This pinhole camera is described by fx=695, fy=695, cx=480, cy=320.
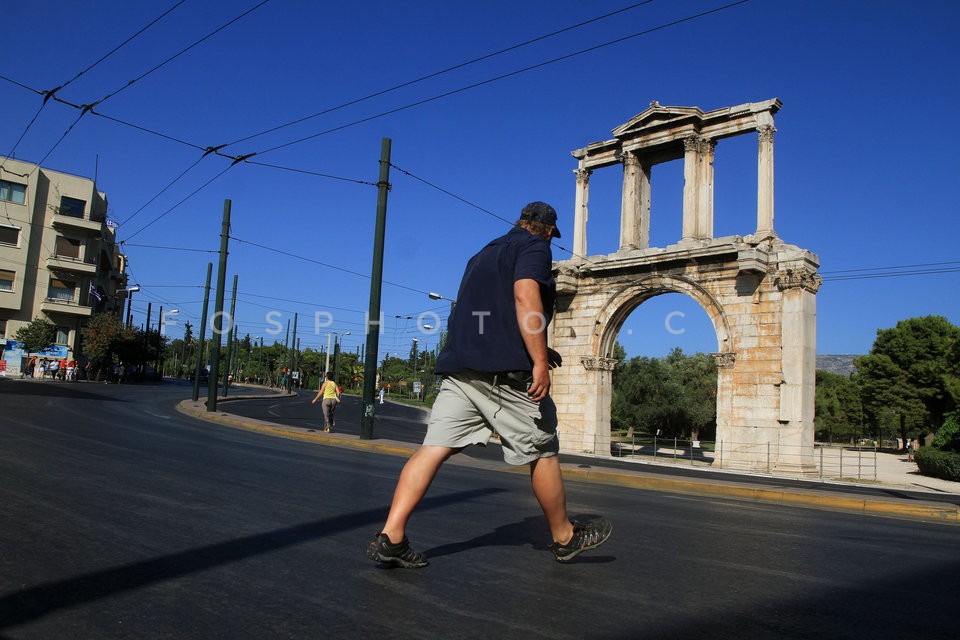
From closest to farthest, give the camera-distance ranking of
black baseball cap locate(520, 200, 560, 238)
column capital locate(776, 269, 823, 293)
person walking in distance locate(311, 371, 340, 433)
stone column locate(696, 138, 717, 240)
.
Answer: black baseball cap locate(520, 200, 560, 238)
person walking in distance locate(311, 371, 340, 433)
column capital locate(776, 269, 823, 293)
stone column locate(696, 138, 717, 240)

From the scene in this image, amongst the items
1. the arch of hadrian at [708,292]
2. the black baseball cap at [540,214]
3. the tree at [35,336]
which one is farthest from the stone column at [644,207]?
the tree at [35,336]

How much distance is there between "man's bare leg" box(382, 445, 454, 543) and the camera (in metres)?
3.32

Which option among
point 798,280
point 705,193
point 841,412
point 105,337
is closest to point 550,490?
point 798,280

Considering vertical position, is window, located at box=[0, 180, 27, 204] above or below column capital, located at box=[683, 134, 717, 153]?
above

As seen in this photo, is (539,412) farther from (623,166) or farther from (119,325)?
(119,325)

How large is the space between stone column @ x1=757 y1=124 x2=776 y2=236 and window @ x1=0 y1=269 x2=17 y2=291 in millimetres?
49587

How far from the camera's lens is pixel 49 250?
51.4 meters

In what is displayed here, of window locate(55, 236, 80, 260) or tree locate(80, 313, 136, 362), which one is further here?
window locate(55, 236, 80, 260)

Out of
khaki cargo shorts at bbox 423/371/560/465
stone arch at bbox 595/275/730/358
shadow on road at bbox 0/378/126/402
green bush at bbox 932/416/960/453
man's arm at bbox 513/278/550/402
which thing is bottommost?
shadow on road at bbox 0/378/126/402

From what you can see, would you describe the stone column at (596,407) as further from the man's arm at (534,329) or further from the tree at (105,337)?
the tree at (105,337)

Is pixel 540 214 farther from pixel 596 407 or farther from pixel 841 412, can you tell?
pixel 841 412

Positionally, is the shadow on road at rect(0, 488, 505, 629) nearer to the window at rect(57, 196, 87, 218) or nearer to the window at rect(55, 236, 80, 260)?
the window at rect(55, 236, 80, 260)

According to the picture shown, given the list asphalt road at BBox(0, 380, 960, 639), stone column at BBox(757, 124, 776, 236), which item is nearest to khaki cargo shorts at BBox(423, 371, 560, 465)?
asphalt road at BBox(0, 380, 960, 639)

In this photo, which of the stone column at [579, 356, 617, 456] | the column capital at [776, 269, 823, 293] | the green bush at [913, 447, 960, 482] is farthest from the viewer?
the stone column at [579, 356, 617, 456]
